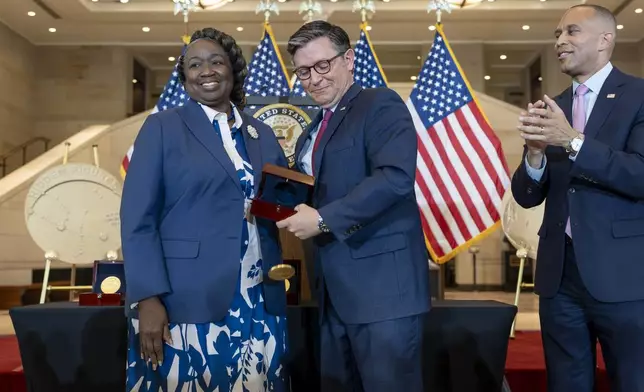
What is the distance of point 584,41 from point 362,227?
0.99 m

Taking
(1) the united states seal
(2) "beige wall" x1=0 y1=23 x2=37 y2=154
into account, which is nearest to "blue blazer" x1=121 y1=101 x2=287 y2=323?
(1) the united states seal

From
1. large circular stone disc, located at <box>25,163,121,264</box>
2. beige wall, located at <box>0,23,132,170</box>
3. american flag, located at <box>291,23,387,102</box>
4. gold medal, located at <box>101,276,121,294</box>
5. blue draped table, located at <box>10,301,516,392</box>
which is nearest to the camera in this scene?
blue draped table, located at <box>10,301,516,392</box>

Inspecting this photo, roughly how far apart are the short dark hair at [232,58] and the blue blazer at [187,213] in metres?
0.27

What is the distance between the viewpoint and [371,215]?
1.91 metres

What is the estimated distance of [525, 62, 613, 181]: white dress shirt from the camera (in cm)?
221

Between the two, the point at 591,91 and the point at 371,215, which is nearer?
the point at 371,215

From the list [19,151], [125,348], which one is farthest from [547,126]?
[19,151]

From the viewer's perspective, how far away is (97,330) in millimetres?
3123

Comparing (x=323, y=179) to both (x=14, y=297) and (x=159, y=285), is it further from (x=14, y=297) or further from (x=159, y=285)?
(x=14, y=297)

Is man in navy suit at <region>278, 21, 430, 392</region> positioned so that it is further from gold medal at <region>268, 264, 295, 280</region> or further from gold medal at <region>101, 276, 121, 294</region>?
gold medal at <region>101, 276, 121, 294</region>

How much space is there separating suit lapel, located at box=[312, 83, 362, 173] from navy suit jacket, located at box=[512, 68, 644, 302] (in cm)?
75

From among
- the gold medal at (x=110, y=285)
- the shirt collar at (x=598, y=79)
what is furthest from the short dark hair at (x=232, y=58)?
the gold medal at (x=110, y=285)

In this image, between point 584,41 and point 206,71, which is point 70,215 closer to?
point 206,71

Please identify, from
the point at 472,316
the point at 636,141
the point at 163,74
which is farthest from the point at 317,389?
the point at 163,74
